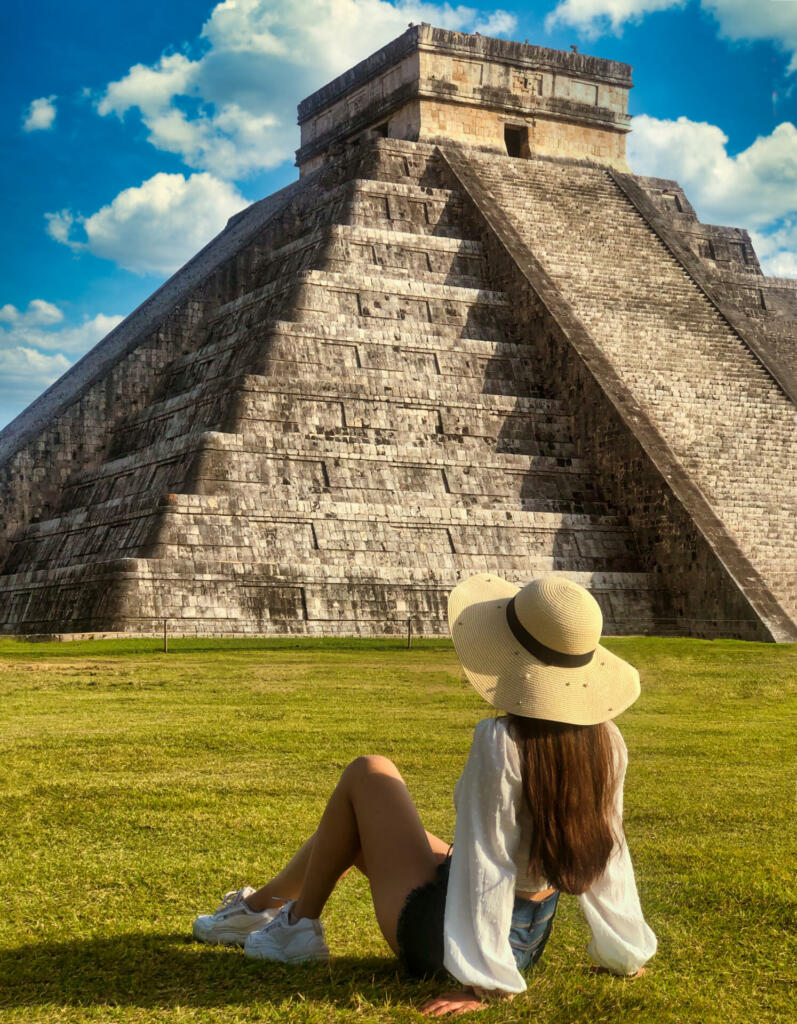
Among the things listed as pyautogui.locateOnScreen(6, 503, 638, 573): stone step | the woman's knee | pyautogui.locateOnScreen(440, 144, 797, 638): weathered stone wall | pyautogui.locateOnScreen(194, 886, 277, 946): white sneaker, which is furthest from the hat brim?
pyautogui.locateOnScreen(440, 144, 797, 638): weathered stone wall

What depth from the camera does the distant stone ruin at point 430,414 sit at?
1795cm

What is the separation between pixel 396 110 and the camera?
27.8m

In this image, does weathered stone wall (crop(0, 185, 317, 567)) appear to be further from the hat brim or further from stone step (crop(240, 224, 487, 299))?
the hat brim

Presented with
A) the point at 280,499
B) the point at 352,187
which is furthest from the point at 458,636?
the point at 352,187

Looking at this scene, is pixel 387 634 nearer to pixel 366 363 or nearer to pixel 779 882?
pixel 366 363

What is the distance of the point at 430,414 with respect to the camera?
20.5 m

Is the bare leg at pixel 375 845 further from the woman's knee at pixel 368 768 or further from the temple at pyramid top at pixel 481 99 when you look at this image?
the temple at pyramid top at pixel 481 99

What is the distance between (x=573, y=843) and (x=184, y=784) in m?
3.43

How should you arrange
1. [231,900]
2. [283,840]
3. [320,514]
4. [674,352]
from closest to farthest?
[231,900], [283,840], [320,514], [674,352]

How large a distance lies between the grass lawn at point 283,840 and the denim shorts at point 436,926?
4.2 inches

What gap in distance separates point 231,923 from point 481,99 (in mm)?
25611

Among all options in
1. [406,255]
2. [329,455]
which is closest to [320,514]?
[329,455]

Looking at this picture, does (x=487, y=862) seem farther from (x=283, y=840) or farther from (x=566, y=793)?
(x=283, y=840)

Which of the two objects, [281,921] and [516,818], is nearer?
[516,818]
